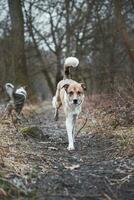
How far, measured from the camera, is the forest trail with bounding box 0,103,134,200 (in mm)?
6247

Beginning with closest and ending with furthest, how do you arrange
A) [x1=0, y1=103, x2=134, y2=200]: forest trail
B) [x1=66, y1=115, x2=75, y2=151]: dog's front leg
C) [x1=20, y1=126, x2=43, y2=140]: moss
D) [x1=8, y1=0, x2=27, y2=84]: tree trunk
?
[x1=0, y1=103, x2=134, y2=200]: forest trail, [x1=66, y1=115, x2=75, y2=151]: dog's front leg, [x1=20, y1=126, x2=43, y2=140]: moss, [x1=8, y1=0, x2=27, y2=84]: tree trunk

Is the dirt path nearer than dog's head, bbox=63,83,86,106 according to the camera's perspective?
Yes

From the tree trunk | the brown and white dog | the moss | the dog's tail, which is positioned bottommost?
the moss

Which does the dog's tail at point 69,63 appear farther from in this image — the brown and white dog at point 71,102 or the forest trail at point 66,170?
the forest trail at point 66,170

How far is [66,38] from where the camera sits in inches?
1256

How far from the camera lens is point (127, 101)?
12289 mm

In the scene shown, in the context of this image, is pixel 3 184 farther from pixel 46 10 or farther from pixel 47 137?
pixel 46 10

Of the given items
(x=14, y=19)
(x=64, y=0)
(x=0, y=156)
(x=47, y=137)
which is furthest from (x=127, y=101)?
(x=64, y=0)

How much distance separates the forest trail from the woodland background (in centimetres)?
1219

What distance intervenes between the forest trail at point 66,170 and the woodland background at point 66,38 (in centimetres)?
1219

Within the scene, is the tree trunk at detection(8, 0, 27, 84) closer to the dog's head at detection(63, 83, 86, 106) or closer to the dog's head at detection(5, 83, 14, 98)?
the dog's head at detection(5, 83, 14, 98)

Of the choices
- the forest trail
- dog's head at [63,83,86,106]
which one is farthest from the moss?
dog's head at [63,83,86,106]

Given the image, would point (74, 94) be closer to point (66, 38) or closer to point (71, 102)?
point (71, 102)

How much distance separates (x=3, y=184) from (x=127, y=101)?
660 centimetres
